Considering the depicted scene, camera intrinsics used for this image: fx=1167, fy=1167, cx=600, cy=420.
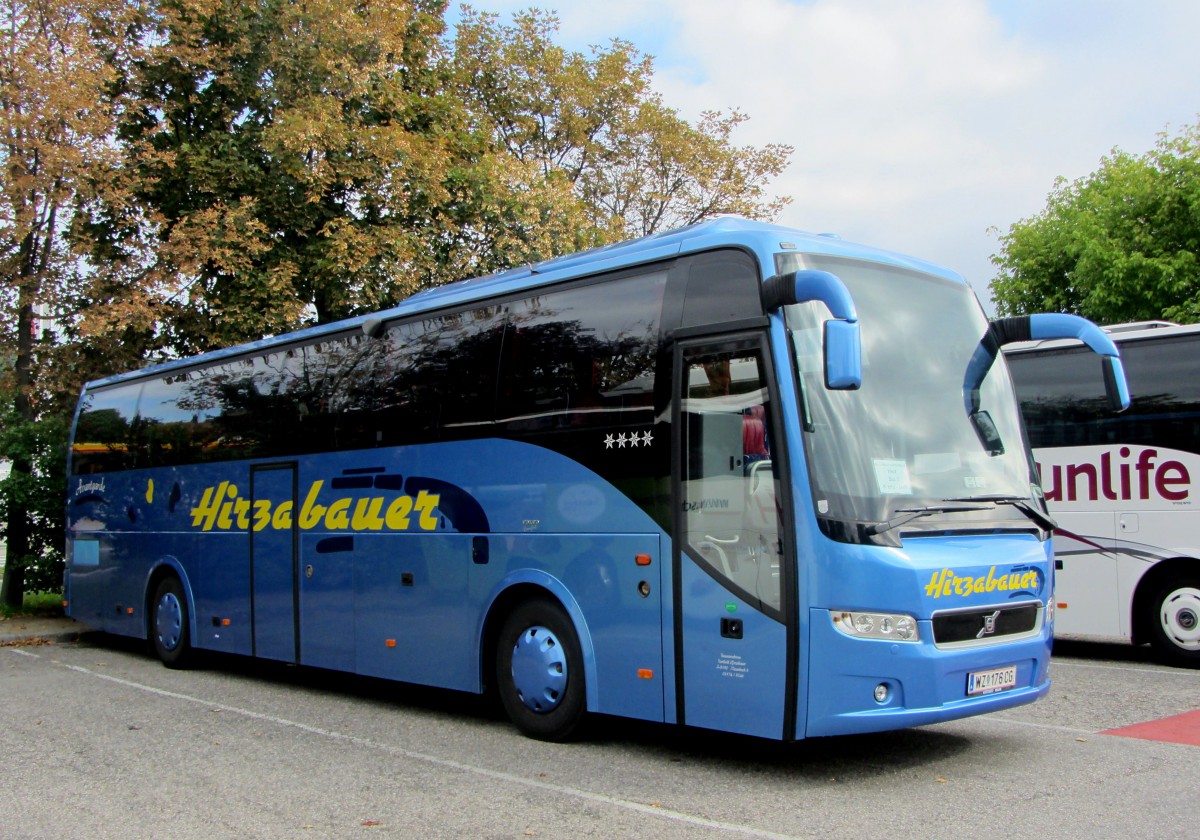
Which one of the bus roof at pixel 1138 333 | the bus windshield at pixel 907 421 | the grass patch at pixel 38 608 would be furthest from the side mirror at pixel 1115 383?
the grass patch at pixel 38 608

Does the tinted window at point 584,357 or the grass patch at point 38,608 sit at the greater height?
the tinted window at point 584,357

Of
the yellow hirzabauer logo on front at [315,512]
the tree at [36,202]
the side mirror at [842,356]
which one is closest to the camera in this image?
the side mirror at [842,356]

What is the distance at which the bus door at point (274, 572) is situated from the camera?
1159cm

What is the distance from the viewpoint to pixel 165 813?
21.6ft

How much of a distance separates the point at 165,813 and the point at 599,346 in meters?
4.09

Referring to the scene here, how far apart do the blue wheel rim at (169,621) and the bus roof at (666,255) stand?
15.9ft

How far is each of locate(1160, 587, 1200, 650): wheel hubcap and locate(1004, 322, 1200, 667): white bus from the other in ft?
0.03

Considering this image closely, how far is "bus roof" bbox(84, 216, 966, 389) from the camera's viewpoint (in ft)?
24.4

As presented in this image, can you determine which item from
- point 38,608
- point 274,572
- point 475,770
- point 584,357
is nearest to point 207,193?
point 38,608

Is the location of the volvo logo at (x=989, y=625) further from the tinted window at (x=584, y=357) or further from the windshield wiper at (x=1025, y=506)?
the tinted window at (x=584, y=357)

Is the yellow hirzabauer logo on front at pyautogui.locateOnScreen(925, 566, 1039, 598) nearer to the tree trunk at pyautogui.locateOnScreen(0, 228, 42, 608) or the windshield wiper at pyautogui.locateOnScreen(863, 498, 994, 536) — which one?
the windshield wiper at pyautogui.locateOnScreen(863, 498, 994, 536)

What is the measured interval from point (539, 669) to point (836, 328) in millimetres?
3601

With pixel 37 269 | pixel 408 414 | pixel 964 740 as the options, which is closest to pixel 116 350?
pixel 37 269

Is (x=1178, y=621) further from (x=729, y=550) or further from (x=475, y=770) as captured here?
(x=475, y=770)
